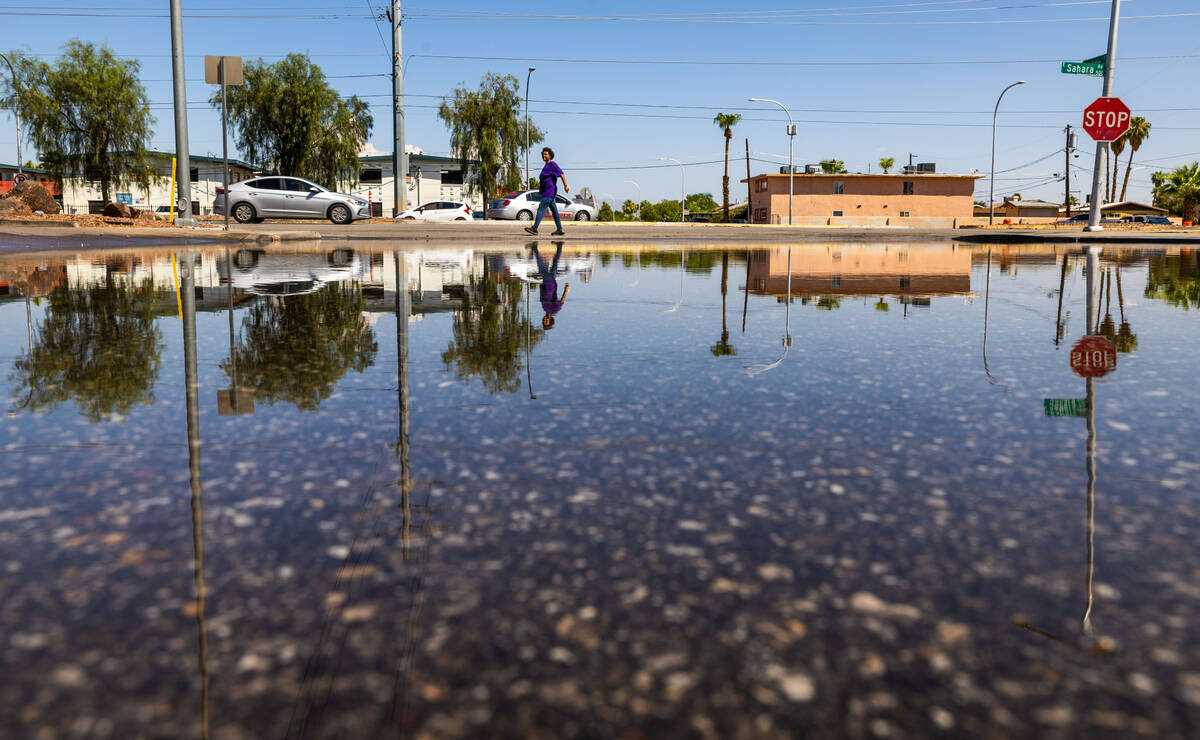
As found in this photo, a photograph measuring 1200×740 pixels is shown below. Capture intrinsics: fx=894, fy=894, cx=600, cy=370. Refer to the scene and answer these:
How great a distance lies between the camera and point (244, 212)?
99.9 ft

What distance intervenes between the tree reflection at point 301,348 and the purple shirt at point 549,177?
1222 centimetres

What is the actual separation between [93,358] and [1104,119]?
2280 centimetres

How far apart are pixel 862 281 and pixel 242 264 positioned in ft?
28.4

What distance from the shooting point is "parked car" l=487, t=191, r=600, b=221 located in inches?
1474

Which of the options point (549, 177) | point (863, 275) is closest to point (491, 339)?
point (863, 275)

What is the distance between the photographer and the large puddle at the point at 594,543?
1.57 m

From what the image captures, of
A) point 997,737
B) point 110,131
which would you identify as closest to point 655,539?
point 997,737

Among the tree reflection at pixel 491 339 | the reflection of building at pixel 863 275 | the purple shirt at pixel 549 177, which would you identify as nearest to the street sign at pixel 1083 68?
the reflection of building at pixel 863 275

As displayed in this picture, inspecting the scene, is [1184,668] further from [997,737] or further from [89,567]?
[89,567]

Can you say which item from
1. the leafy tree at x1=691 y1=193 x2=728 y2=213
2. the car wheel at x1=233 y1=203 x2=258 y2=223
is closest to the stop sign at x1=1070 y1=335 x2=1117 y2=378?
the car wheel at x1=233 y1=203 x2=258 y2=223

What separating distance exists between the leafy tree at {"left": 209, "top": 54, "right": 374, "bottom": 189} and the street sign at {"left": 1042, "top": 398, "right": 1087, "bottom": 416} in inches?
2098

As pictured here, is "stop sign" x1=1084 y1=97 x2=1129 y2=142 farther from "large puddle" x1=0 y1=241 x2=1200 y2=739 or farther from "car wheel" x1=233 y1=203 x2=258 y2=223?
"car wheel" x1=233 y1=203 x2=258 y2=223

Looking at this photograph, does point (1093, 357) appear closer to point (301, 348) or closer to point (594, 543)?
point (594, 543)

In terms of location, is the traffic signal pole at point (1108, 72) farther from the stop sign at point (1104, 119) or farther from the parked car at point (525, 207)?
the parked car at point (525, 207)
